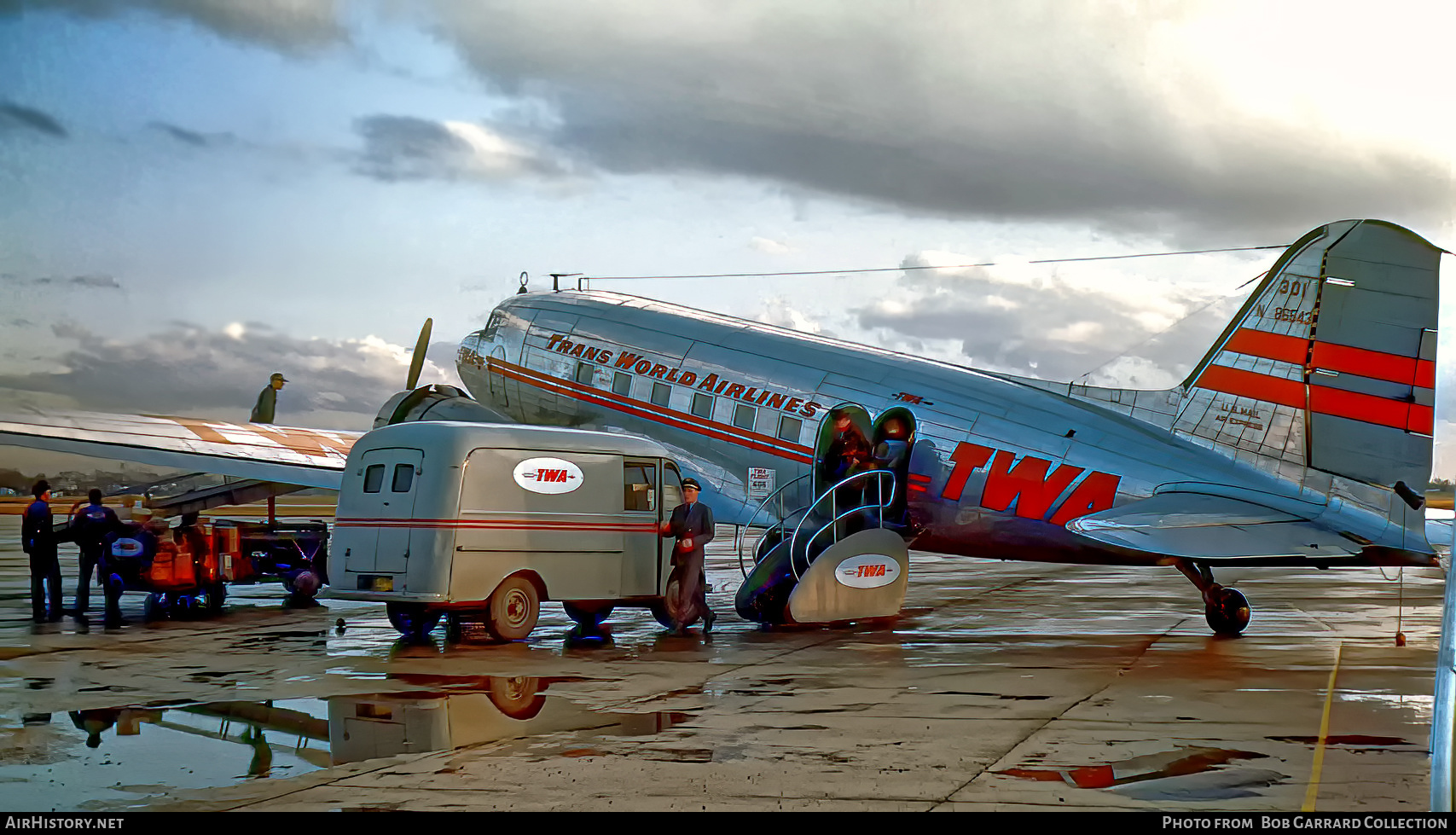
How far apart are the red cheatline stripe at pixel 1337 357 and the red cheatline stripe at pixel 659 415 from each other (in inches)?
256

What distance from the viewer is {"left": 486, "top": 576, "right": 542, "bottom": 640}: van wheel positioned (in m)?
A: 15.7

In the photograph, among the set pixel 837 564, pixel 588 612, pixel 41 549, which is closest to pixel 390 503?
pixel 588 612

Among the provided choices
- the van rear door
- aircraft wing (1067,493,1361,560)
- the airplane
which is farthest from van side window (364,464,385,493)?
aircraft wing (1067,493,1361,560)

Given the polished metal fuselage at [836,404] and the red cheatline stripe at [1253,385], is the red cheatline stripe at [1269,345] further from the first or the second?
the polished metal fuselage at [836,404]

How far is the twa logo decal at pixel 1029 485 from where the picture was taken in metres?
17.3

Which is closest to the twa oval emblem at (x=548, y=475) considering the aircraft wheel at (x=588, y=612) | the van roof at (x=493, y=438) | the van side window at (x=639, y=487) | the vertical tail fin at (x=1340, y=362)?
the van roof at (x=493, y=438)

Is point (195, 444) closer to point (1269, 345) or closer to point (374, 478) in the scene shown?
point (374, 478)

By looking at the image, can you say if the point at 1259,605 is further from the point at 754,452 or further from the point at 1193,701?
the point at 1193,701

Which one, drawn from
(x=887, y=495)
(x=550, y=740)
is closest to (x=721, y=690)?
(x=550, y=740)

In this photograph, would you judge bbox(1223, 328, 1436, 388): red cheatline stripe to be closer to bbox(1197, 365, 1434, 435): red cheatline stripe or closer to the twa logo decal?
bbox(1197, 365, 1434, 435): red cheatline stripe

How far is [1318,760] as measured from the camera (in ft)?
27.2

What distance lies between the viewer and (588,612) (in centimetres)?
1709

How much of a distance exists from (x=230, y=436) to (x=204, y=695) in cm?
1060
